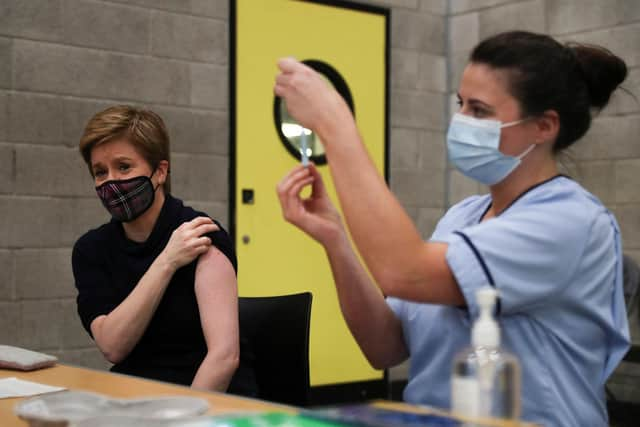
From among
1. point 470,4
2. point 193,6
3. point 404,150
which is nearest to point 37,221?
point 193,6

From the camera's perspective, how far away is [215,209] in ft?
13.9

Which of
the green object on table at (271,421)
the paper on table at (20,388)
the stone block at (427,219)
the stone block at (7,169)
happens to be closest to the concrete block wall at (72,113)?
the stone block at (7,169)

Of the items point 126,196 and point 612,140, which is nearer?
point 126,196

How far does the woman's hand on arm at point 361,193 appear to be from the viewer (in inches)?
52.1

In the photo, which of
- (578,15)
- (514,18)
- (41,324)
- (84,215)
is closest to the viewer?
(41,324)

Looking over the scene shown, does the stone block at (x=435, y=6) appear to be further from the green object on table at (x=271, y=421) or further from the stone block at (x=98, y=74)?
the green object on table at (x=271, y=421)

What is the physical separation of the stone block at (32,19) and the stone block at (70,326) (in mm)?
1144

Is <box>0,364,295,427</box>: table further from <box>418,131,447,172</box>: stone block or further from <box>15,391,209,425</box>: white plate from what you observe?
<box>418,131,447,172</box>: stone block

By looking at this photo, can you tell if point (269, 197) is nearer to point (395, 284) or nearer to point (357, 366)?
point (357, 366)

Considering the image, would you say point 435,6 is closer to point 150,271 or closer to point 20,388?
point 150,271

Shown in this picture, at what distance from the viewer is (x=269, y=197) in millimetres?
4426

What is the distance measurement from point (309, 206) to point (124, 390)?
44 cm

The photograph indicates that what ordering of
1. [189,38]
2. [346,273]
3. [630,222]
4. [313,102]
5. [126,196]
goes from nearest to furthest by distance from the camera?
[313,102], [346,273], [126,196], [189,38], [630,222]

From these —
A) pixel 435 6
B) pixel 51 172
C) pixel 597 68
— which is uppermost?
pixel 435 6
